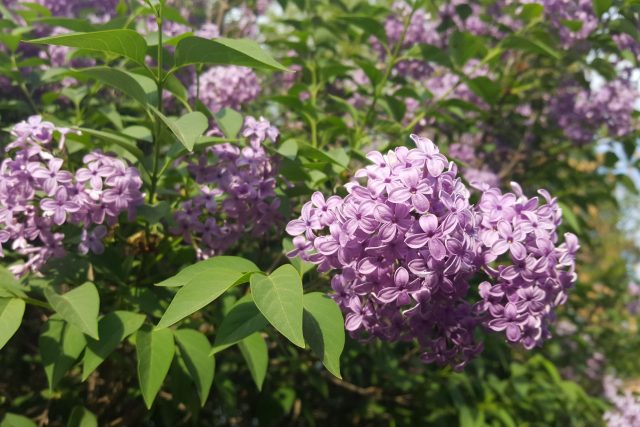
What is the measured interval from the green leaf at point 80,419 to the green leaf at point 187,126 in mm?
946

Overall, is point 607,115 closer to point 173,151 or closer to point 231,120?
point 231,120

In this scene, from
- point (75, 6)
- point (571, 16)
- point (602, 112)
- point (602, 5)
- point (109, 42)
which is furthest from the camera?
point (602, 112)

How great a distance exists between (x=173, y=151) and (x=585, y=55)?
2.33 m

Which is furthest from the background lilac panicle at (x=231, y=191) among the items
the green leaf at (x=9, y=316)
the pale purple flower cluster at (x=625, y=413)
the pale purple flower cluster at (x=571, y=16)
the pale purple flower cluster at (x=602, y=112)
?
the pale purple flower cluster at (x=625, y=413)

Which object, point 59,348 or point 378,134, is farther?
point 378,134

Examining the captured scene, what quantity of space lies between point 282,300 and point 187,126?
55 cm

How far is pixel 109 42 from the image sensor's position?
59.9 inches

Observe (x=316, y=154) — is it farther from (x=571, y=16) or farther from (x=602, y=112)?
(x=602, y=112)

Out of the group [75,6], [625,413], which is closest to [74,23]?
[75,6]

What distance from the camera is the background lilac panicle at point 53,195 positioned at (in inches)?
68.7

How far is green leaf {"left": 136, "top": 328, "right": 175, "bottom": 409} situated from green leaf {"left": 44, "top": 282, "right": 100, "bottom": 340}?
13 centimetres

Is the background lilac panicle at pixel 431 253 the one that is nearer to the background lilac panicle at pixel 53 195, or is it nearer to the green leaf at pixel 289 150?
the green leaf at pixel 289 150

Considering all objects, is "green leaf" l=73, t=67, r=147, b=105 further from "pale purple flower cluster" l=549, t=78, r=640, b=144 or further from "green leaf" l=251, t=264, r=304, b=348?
"pale purple flower cluster" l=549, t=78, r=640, b=144

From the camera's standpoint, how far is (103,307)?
202 centimetres
